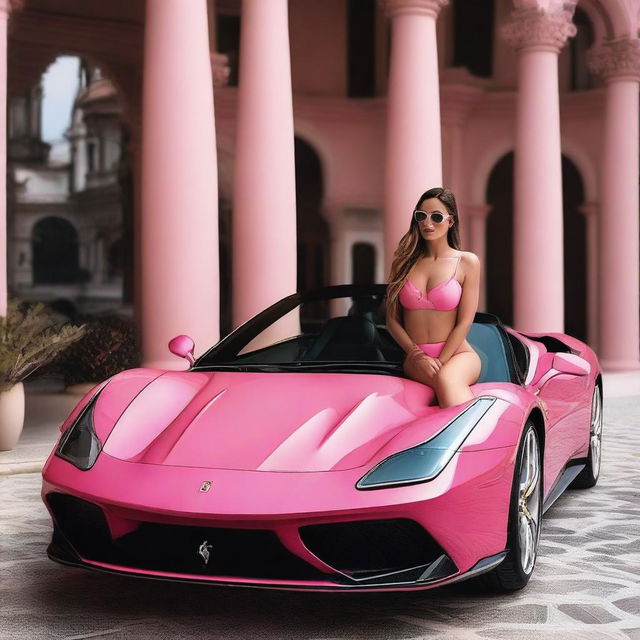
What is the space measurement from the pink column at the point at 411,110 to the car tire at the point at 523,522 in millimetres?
8520

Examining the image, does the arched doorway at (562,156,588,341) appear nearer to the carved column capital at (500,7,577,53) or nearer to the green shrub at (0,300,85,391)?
the carved column capital at (500,7,577,53)

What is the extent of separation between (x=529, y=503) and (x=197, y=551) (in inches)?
66.4

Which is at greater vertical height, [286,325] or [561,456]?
[286,325]

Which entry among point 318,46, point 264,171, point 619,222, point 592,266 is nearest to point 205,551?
point 264,171

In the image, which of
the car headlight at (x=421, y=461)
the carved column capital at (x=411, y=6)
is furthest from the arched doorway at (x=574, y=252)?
the car headlight at (x=421, y=461)

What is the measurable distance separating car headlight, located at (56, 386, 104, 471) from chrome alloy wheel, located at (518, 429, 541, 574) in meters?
1.78

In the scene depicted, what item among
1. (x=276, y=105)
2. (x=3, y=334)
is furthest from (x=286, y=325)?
(x=276, y=105)

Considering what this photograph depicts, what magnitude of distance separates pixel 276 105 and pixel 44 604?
8.26m

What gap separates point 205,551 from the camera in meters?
3.99

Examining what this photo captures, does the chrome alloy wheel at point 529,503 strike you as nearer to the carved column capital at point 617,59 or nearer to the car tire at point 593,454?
the car tire at point 593,454

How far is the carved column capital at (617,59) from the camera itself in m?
17.5

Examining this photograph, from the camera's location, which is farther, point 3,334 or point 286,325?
point 3,334

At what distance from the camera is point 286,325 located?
5805mm

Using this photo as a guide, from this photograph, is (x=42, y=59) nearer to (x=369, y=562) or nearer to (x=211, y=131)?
(x=211, y=131)
